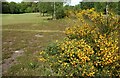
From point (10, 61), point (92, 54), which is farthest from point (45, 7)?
point (92, 54)

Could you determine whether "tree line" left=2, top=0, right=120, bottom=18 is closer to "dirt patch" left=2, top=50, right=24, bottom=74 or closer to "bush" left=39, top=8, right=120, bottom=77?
"dirt patch" left=2, top=50, right=24, bottom=74

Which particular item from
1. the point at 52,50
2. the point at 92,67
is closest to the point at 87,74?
the point at 92,67

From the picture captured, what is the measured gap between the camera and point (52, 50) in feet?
15.3

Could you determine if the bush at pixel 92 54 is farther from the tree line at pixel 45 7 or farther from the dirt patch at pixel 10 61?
the tree line at pixel 45 7

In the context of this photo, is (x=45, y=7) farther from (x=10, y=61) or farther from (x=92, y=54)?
(x=92, y=54)

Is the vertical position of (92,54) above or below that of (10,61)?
above

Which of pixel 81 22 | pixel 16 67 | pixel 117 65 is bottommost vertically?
pixel 16 67

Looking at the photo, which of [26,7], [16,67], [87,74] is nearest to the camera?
[87,74]

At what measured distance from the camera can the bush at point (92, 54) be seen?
3.88m

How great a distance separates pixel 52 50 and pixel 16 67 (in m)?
1.07

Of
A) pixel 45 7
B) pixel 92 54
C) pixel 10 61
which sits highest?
pixel 45 7

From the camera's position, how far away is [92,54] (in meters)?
3.97

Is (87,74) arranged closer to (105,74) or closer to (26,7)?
(105,74)

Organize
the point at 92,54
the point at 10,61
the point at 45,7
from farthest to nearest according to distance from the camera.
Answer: the point at 45,7 < the point at 10,61 < the point at 92,54
